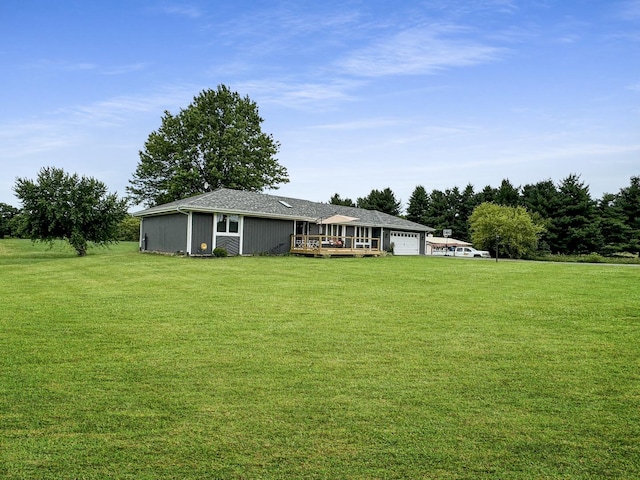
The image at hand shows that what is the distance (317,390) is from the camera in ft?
13.2

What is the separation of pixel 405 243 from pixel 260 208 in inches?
555

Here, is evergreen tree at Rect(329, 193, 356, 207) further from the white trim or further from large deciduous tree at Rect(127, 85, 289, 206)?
the white trim

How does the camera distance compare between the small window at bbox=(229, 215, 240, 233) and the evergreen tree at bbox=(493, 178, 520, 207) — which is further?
the evergreen tree at bbox=(493, 178, 520, 207)

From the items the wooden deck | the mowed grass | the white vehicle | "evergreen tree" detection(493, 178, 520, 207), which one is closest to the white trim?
the wooden deck

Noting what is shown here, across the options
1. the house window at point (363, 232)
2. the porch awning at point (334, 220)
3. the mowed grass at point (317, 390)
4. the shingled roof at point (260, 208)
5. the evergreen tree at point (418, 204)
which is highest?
the evergreen tree at point (418, 204)

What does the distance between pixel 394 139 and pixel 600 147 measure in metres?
11.3

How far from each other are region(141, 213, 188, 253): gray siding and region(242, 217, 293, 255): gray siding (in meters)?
3.31

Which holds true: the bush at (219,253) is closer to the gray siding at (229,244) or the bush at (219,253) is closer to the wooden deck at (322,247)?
the gray siding at (229,244)

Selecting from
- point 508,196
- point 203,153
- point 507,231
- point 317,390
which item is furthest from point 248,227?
point 508,196

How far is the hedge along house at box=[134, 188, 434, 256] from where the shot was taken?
872 inches

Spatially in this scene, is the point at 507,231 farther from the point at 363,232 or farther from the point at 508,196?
the point at 508,196

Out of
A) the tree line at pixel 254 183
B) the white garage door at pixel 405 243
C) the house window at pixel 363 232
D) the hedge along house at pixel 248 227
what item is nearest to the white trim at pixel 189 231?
the hedge along house at pixel 248 227

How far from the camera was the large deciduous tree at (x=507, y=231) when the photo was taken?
118ft

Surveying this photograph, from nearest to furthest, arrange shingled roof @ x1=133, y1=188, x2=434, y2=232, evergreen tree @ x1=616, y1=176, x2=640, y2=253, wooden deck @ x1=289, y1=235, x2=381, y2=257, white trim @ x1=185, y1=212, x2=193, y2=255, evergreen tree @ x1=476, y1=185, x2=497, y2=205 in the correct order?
white trim @ x1=185, y1=212, x2=193, y2=255 < shingled roof @ x1=133, y1=188, x2=434, y2=232 < wooden deck @ x1=289, y1=235, x2=381, y2=257 < evergreen tree @ x1=616, y1=176, x2=640, y2=253 < evergreen tree @ x1=476, y1=185, x2=497, y2=205
